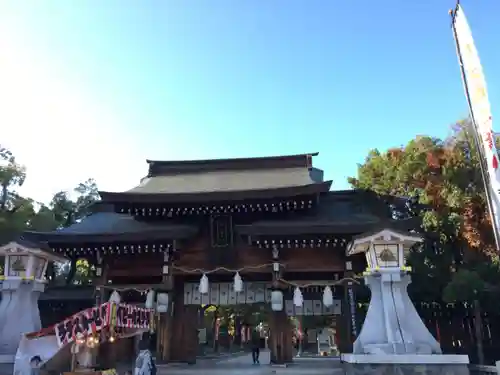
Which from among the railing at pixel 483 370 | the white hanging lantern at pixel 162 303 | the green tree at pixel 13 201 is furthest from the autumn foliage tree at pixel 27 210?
the railing at pixel 483 370

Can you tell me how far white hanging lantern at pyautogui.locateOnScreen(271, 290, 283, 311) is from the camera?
13.8 metres

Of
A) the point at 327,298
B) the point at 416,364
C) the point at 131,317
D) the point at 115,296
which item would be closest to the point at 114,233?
the point at 115,296

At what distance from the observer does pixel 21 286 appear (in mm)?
12938

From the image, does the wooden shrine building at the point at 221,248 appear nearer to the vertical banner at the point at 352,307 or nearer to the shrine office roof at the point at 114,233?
the shrine office roof at the point at 114,233

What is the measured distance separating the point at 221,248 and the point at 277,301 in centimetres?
309

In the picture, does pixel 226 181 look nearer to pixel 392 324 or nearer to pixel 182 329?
pixel 182 329

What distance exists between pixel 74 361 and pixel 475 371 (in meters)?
12.3

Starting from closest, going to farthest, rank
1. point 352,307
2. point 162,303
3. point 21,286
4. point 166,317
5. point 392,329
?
1. point 392,329
2. point 21,286
3. point 352,307
4. point 162,303
5. point 166,317

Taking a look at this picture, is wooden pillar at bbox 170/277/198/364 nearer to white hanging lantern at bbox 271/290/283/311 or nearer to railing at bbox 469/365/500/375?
white hanging lantern at bbox 271/290/283/311

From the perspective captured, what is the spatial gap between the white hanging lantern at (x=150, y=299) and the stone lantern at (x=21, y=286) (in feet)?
11.8

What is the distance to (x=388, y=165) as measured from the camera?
68.6ft

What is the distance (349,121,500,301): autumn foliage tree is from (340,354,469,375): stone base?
474 centimetres

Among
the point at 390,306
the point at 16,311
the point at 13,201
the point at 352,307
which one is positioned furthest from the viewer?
the point at 13,201

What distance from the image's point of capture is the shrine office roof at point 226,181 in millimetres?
15008
